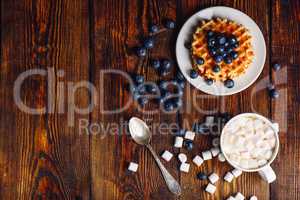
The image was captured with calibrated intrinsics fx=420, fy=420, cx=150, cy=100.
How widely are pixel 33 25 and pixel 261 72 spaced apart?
821 mm

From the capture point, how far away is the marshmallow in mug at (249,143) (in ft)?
4.53

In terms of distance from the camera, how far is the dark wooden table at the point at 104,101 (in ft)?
4.79

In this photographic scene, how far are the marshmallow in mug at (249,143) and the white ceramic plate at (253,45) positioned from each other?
131mm

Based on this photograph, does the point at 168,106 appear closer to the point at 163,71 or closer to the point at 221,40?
the point at 163,71

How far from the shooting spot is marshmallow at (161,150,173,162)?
4.77ft

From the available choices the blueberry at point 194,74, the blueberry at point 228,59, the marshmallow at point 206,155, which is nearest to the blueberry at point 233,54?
the blueberry at point 228,59

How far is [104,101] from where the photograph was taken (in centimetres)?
147

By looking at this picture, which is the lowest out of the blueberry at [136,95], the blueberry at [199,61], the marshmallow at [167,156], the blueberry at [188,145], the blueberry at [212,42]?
the marshmallow at [167,156]

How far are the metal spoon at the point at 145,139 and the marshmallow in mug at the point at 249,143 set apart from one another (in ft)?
0.71

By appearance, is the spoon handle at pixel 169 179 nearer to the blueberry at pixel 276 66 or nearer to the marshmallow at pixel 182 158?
the marshmallow at pixel 182 158

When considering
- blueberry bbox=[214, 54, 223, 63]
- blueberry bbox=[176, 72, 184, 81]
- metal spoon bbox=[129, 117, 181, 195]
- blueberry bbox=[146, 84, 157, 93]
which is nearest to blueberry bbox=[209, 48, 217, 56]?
blueberry bbox=[214, 54, 223, 63]

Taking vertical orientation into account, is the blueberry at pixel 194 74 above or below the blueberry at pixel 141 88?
above

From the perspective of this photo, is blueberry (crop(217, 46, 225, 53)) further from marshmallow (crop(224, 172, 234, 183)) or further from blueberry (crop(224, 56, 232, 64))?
marshmallow (crop(224, 172, 234, 183))

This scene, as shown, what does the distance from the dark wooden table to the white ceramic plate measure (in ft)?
0.14
